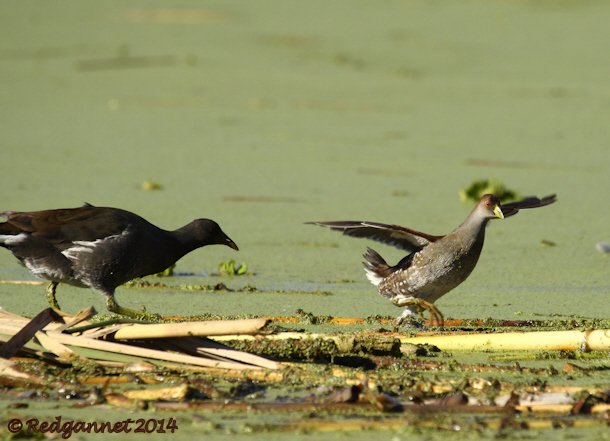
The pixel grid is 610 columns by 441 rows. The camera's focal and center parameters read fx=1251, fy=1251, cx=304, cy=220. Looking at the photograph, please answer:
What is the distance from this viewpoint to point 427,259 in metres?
5.29

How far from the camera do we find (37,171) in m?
8.76

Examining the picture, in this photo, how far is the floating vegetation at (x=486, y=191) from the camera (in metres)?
7.50

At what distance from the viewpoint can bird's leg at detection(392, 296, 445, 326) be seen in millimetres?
4770

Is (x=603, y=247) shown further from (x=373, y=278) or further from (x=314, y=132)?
(x=314, y=132)

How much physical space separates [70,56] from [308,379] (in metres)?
10.9

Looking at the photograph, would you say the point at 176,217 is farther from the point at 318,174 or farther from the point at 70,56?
the point at 70,56

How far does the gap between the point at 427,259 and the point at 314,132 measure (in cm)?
538

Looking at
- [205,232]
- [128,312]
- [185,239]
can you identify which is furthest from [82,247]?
[205,232]

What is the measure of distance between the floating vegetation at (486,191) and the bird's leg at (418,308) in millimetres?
2513

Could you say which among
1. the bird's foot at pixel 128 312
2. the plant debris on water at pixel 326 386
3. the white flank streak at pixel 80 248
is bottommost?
the plant debris on water at pixel 326 386

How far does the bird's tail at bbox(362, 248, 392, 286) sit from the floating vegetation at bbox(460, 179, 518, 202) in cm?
208

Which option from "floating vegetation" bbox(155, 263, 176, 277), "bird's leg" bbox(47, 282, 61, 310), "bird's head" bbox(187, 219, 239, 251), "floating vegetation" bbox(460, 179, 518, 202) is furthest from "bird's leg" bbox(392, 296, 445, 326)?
"floating vegetation" bbox(460, 179, 518, 202)

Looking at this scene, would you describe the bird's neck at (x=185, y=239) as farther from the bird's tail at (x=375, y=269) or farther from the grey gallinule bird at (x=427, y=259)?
the bird's tail at (x=375, y=269)

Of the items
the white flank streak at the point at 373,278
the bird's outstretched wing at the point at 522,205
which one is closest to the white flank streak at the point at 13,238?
the white flank streak at the point at 373,278
